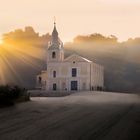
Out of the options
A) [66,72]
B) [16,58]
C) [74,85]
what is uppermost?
[16,58]

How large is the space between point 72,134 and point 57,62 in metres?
68.2

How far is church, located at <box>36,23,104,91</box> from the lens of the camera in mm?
80000

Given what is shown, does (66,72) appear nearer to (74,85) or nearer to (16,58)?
(74,85)

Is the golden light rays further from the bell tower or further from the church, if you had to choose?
the bell tower

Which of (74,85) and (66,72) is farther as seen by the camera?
(66,72)

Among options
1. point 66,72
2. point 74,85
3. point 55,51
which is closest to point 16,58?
point 55,51

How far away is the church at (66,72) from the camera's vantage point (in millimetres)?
80000

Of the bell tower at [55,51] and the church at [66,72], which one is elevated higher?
the bell tower at [55,51]

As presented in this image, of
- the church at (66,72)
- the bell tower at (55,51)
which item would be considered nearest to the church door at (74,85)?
the church at (66,72)

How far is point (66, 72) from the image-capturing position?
81562 millimetres

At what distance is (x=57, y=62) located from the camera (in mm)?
81812

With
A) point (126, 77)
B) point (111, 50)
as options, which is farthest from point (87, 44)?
point (126, 77)

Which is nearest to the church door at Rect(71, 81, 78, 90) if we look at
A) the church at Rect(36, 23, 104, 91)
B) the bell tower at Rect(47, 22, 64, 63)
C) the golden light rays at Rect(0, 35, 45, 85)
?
the church at Rect(36, 23, 104, 91)

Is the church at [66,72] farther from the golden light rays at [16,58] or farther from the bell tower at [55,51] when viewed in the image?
the golden light rays at [16,58]
